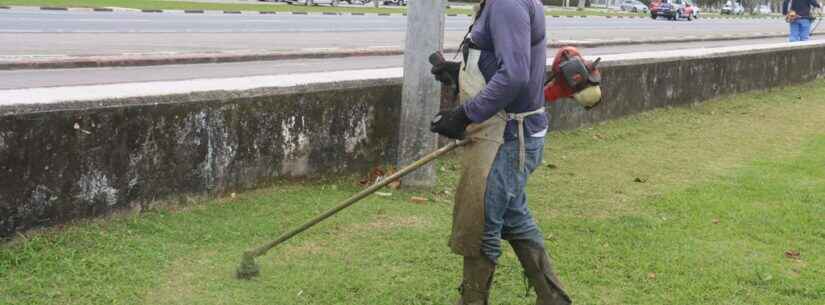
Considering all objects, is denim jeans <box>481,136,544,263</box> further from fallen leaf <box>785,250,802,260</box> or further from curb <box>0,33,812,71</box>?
curb <box>0,33,812,71</box>

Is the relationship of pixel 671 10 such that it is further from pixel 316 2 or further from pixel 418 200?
pixel 418 200

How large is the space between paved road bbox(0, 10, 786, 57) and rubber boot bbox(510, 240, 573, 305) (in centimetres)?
969

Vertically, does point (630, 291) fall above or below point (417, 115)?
below

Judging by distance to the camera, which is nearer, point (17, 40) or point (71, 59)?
point (71, 59)

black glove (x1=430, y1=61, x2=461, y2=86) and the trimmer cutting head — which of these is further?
the trimmer cutting head

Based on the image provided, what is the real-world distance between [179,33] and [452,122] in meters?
14.4

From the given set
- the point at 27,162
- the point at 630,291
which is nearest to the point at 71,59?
the point at 27,162

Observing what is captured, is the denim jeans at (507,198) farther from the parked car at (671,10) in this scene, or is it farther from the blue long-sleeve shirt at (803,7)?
the parked car at (671,10)

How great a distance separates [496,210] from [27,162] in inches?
82.0

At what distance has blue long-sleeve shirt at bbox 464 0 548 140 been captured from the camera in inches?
137

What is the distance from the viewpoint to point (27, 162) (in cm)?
416

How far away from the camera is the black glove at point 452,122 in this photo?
3658 millimetres

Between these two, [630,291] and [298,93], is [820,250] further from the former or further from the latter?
[298,93]

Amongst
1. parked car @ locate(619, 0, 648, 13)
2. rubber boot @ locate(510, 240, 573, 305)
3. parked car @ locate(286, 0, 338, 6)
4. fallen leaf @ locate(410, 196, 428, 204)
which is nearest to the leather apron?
rubber boot @ locate(510, 240, 573, 305)
